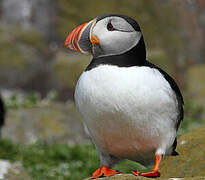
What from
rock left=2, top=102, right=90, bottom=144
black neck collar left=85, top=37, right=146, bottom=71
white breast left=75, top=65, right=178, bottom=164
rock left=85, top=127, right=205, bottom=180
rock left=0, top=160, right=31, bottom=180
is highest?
black neck collar left=85, top=37, right=146, bottom=71

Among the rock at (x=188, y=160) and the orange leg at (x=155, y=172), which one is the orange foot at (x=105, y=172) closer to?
the orange leg at (x=155, y=172)

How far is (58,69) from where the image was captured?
1280 centimetres

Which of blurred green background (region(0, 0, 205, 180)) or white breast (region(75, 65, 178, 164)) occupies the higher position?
white breast (region(75, 65, 178, 164))

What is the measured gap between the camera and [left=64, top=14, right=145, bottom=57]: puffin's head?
2574mm

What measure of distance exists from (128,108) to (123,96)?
0.08 meters

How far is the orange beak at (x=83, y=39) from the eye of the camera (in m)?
2.61

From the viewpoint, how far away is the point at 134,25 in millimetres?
2607

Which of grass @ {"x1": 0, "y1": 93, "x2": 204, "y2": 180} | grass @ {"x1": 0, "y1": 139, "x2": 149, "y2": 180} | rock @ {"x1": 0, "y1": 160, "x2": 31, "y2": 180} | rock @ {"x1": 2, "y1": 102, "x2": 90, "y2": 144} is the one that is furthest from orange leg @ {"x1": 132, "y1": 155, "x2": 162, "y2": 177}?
rock @ {"x1": 2, "y1": 102, "x2": 90, "y2": 144}

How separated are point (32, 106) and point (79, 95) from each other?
603 cm

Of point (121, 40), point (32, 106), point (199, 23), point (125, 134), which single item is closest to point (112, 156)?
point (125, 134)

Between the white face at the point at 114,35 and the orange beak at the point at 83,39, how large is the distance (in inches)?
1.1

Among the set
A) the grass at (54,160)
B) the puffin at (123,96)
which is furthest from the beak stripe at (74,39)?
the grass at (54,160)

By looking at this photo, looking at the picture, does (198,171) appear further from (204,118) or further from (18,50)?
(18,50)

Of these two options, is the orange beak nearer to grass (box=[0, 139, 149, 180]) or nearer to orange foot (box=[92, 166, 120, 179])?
orange foot (box=[92, 166, 120, 179])
